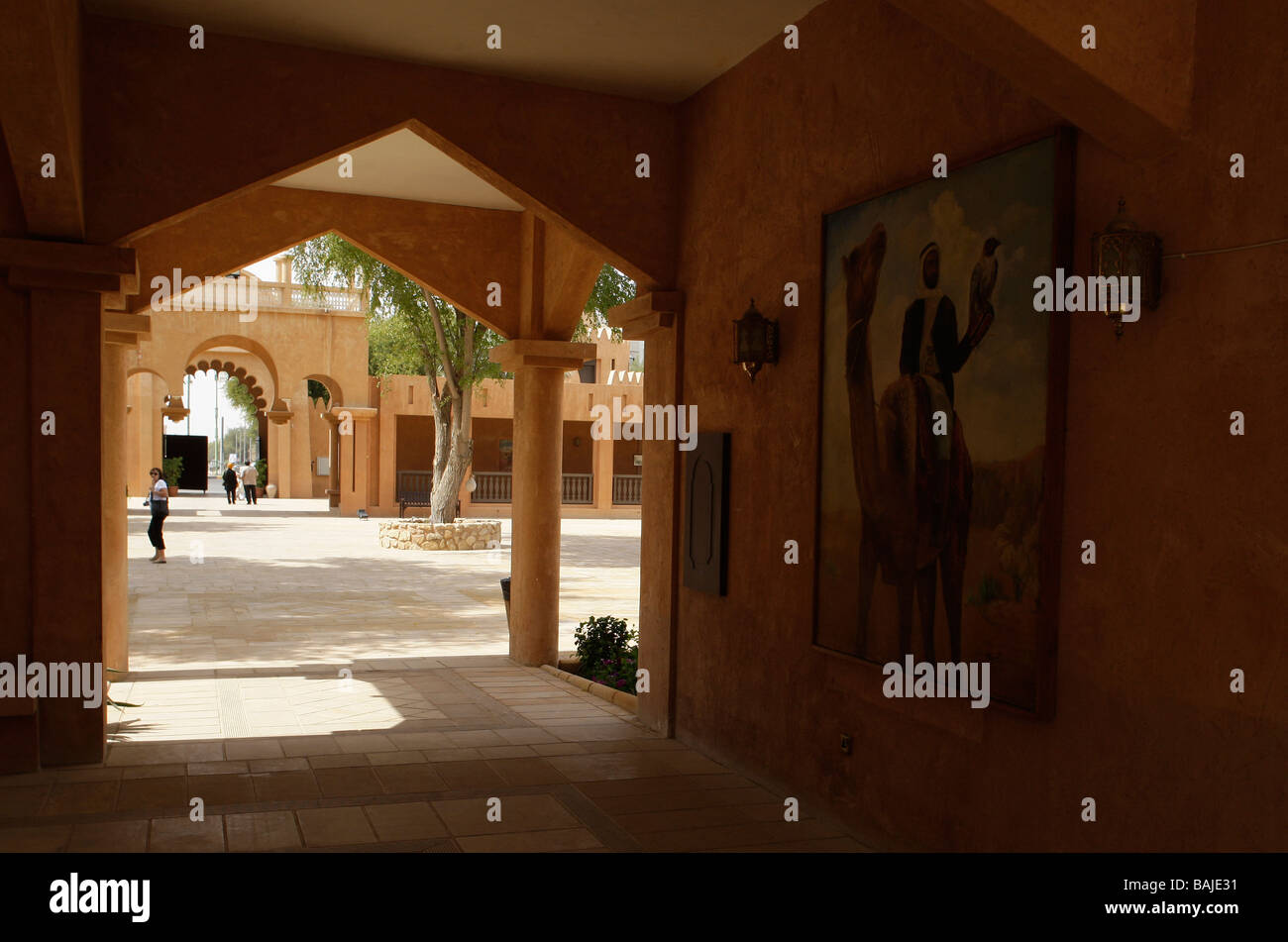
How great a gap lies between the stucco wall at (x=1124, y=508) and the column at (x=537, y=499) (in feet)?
13.9

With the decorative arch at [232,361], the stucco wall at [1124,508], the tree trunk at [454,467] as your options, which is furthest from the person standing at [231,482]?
the stucco wall at [1124,508]

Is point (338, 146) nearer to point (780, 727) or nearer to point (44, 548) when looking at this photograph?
point (44, 548)

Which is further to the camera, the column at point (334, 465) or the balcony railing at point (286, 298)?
the column at point (334, 465)

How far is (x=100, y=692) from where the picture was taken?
5961mm

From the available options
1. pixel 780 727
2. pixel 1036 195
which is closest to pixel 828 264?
pixel 1036 195

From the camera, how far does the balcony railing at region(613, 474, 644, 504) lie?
108 ft

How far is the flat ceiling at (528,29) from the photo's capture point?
18.5 feet

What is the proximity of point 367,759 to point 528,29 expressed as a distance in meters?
4.20

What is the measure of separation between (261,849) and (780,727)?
262 centimetres

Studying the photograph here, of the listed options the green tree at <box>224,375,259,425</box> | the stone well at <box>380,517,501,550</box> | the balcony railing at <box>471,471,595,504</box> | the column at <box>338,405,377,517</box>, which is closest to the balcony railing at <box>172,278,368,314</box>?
the column at <box>338,405,377,517</box>

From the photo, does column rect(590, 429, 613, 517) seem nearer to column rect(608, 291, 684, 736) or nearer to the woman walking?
the woman walking

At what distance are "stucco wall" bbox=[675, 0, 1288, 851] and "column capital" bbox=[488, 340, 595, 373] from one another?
4.19 metres

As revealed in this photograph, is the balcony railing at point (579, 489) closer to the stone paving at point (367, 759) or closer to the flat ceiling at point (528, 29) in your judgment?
the stone paving at point (367, 759)
